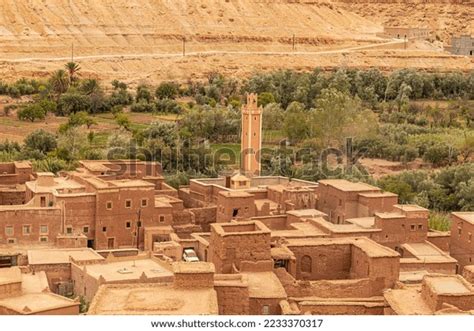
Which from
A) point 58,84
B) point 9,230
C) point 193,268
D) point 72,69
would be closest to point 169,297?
point 193,268

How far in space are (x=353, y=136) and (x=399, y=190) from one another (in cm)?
985

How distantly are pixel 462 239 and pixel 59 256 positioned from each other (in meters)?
8.52

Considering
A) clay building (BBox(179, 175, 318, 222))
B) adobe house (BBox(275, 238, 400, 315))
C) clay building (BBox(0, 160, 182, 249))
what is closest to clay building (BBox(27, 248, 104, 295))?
clay building (BBox(0, 160, 182, 249))

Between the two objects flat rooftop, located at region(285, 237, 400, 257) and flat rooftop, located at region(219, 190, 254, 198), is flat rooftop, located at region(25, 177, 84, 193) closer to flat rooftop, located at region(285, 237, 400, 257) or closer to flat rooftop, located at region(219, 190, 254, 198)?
flat rooftop, located at region(219, 190, 254, 198)

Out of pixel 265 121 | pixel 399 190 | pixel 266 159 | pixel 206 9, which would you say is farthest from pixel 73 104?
pixel 206 9

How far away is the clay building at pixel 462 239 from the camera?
1955cm

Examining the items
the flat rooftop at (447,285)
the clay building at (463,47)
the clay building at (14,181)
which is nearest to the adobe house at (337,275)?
the flat rooftop at (447,285)

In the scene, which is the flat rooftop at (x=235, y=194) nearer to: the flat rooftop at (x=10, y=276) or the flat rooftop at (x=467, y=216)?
the flat rooftop at (x=467, y=216)

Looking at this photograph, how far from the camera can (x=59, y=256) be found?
17281 mm

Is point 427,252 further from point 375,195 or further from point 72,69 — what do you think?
point 72,69

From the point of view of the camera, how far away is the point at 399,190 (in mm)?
28188

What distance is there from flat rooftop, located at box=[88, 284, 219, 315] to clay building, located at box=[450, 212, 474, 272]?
27.9 feet

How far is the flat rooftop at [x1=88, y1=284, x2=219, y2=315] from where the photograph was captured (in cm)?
1127

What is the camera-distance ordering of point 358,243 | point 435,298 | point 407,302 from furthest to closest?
point 358,243, point 407,302, point 435,298
